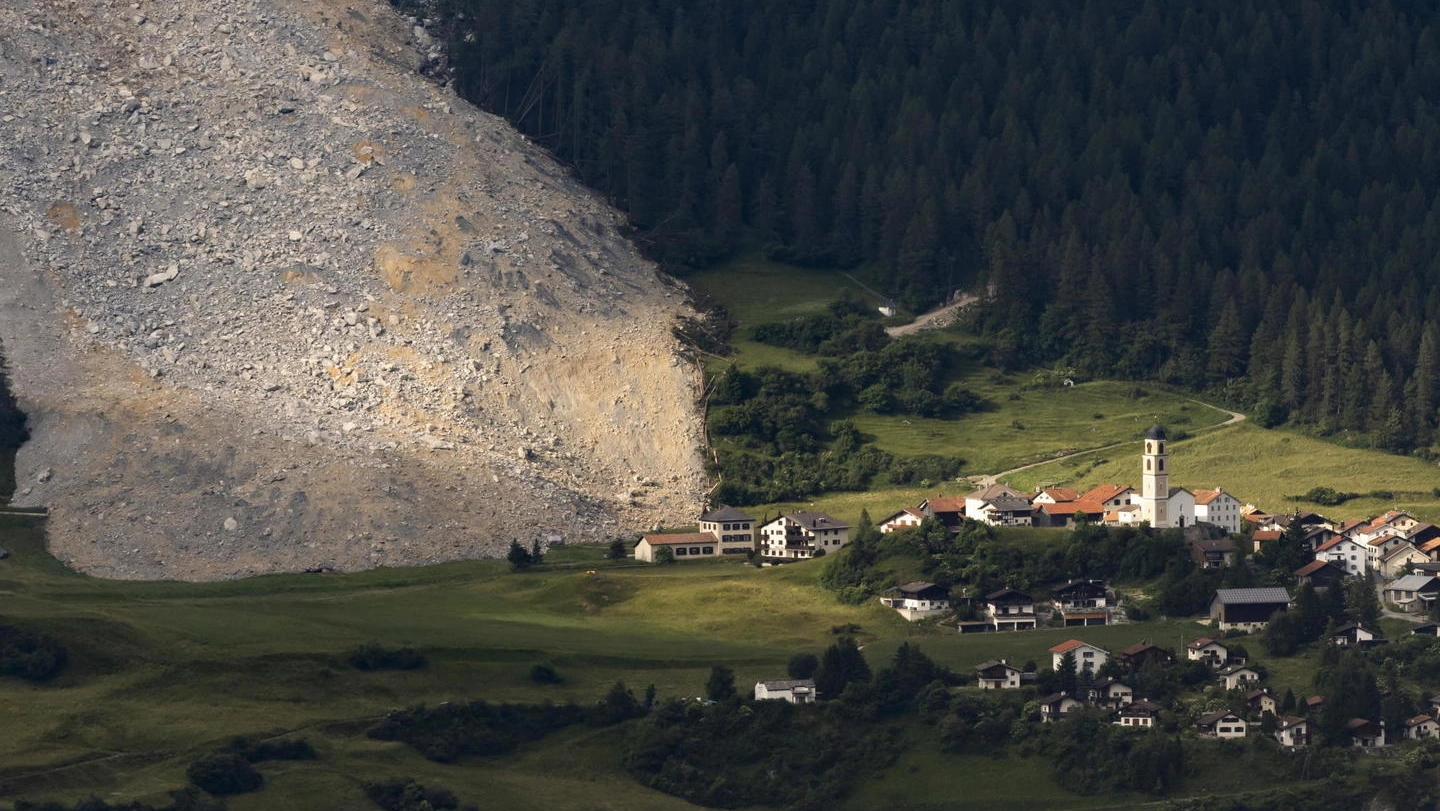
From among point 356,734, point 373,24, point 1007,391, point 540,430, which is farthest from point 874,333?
point 356,734

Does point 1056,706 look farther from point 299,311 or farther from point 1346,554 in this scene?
point 299,311

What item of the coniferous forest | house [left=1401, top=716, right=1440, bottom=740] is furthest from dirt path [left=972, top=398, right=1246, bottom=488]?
house [left=1401, top=716, right=1440, bottom=740]

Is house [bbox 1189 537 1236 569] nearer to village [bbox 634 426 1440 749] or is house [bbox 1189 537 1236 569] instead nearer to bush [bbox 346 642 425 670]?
village [bbox 634 426 1440 749]

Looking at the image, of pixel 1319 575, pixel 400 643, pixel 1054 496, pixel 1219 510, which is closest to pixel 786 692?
pixel 400 643

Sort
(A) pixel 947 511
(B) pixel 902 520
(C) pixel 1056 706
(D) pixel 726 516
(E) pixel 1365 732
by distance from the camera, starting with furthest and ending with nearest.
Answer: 1. (D) pixel 726 516
2. (A) pixel 947 511
3. (B) pixel 902 520
4. (C) pixel 1056 706
5. (E) pixel 1365 732

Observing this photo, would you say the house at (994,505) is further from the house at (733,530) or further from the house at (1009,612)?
the house at (733,530)

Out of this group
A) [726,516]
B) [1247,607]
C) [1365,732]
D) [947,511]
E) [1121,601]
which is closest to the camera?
[1365,732]

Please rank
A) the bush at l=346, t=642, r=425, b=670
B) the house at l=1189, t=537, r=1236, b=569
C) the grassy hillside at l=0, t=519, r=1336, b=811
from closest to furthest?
the grassy hillside at l=0, t=519, r=1336, b=811, the bush at l=346, t=642, r=425, b=670, the house at l=1189, t=537, r=1236, b=569
